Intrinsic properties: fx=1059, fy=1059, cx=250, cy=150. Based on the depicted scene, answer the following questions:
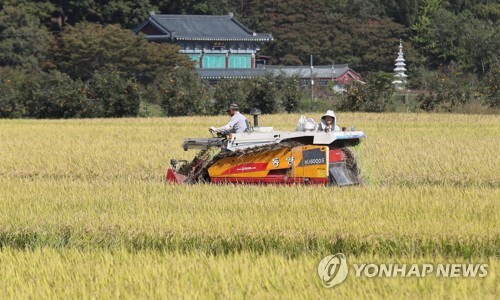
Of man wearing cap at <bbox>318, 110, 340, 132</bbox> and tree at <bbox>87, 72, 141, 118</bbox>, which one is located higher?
man wearing cap at <bbox>318, 110, 340, 132</bbox>

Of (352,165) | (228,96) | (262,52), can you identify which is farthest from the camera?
(262,52)

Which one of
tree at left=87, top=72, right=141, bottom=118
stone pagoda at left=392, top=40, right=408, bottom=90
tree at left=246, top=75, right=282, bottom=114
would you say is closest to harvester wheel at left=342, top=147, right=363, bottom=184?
tree at left=246, top=75, right=282, bottom=114

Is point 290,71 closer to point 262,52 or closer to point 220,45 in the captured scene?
point 220,45

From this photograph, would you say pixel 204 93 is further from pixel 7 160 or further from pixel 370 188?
pixel 370 188

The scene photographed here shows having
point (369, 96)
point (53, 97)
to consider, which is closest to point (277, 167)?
point (369, 96)

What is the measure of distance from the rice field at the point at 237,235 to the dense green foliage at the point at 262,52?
1986 centimetres

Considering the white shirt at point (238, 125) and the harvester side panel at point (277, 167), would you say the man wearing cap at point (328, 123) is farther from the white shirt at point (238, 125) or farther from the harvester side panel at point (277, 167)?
the white shirt at point (238, 125)

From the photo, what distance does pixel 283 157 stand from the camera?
13156 millimetres

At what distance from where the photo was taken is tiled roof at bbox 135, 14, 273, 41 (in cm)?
5456

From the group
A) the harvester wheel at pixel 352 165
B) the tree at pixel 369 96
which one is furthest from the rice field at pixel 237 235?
the tree at pixel 369 96

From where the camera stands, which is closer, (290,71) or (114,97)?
(114,97)

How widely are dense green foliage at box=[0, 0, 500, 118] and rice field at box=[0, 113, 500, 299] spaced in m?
19.9

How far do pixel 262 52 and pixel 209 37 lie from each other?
5.48m

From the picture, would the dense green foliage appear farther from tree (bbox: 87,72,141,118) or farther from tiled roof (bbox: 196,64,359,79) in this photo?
tiled roof (bbox: 196,64,359,79)
